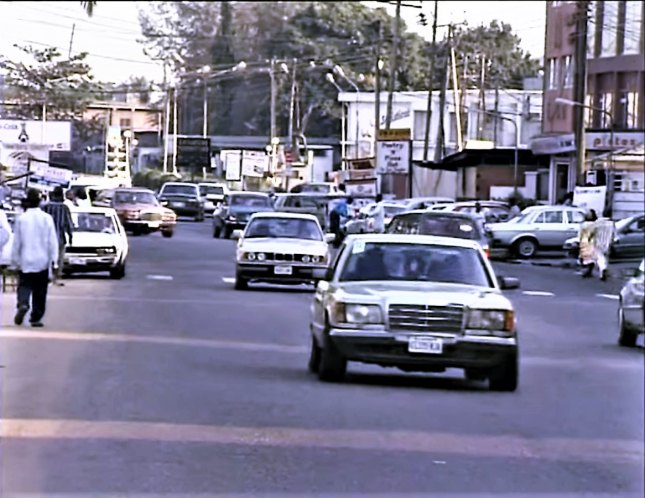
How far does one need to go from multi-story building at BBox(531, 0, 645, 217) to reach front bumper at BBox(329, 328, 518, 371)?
29.0 m

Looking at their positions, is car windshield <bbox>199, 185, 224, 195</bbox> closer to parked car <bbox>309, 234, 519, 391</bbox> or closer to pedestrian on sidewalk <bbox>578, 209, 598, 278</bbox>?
pedestrian on sidewalk <bbox>578, 209, 598, 278</bbox>

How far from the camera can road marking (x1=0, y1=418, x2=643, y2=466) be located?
8.97 meters

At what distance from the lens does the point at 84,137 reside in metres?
7.25

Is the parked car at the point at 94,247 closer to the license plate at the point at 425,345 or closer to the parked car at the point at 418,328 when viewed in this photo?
the parked car at the point at 418,328

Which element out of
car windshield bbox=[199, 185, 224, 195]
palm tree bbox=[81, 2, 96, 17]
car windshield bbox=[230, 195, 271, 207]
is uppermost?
palm tree bbox=[81, 2, 96, 17]

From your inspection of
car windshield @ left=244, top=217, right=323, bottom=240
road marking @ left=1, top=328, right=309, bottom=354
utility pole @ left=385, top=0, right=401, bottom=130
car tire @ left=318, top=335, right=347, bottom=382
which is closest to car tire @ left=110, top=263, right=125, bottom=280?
car windshield @ left=244, top=217, right=323, bottom=240

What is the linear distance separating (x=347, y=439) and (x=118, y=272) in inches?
652

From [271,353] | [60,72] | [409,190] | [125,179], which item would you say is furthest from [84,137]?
[409,190]

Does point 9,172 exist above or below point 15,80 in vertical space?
below

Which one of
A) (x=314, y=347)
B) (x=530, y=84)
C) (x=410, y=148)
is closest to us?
(x=314, y=347)

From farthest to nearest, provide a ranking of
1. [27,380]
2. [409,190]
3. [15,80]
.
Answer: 1. [409,190]
2. [27,380]
3. [15,80]

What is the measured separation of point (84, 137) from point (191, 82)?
3.78 ft

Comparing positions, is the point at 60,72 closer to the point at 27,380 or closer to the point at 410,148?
the point at 27,380

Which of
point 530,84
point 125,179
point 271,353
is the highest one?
point 530,84
